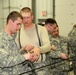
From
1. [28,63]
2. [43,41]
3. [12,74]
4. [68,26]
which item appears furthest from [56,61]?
[68,26]

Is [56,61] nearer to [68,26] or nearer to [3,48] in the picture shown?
[3,48]

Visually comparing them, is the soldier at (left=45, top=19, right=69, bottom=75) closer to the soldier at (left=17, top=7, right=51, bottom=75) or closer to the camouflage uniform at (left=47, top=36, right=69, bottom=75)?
the camouflage uniform at (left=47, top=36, right=69, bottom=75)

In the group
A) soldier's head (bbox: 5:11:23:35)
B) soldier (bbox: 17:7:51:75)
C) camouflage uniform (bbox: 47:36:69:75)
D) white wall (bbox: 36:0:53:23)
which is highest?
white wall (bbox: 36:0:53:23)

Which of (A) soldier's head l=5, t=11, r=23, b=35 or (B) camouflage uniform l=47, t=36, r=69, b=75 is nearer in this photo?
(A) soldier's head l=5, t=11, r=23, b=35

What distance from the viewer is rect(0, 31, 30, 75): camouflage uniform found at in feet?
7.71

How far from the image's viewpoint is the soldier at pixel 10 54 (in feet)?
7.73

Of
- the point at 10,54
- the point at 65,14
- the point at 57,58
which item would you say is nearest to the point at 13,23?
the point at 10,54

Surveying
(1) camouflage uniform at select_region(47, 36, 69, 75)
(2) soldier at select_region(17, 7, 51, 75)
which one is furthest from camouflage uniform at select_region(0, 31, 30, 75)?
(1) camouflage uniform at select_region(47, 36, 69, 75)

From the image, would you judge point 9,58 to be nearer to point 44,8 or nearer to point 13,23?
point 13,23

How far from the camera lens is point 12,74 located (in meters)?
2.52

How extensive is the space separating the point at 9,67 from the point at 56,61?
4.72 ft

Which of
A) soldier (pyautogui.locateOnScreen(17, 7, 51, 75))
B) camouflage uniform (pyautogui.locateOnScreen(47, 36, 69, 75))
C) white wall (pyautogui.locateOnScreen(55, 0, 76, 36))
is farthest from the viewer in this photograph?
white wall (pyautogui.locateOnScreen(55, 0, 76, 36))

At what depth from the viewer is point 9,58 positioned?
237 cm

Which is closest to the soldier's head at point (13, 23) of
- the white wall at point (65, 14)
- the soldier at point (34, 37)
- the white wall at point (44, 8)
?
the soldier at point (34, 37)
